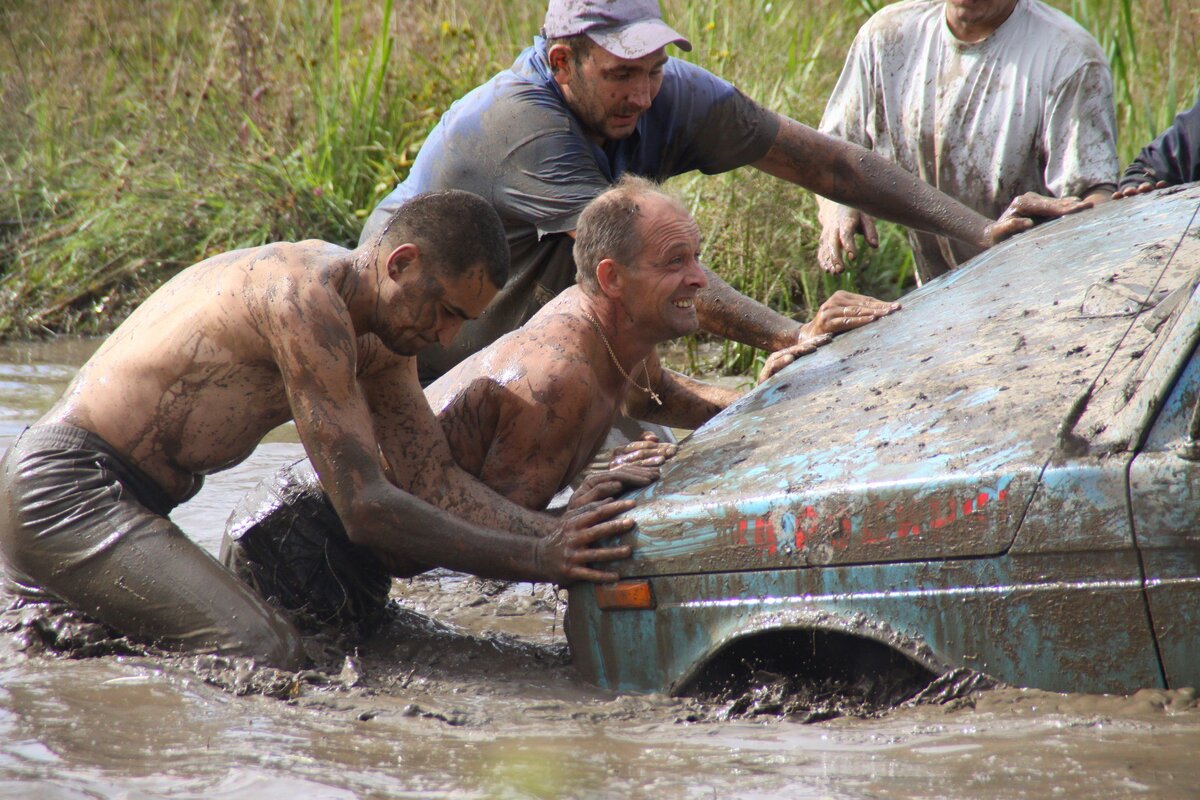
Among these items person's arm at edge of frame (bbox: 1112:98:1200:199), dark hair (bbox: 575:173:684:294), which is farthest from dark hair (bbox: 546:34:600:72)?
person's arm at edge of frame (bbox: 1112:98:1200:199)

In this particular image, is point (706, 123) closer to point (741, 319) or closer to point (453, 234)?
point (741, 319)

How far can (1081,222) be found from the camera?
165 inches

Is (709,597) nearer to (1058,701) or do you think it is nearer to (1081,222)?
(1058,701)

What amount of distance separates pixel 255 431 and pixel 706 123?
7.08 feet

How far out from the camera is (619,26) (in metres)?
4.76

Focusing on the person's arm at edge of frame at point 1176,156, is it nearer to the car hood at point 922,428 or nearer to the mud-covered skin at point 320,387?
the car hood at point 922,428

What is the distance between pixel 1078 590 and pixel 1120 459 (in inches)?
11.0

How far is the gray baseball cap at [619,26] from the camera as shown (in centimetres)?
470

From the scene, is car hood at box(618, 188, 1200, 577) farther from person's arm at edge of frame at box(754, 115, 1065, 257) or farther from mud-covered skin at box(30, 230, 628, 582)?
person's arm at edge of frame at box(754, 115, 1065, 257)

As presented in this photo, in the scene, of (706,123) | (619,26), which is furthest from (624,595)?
(706,123)

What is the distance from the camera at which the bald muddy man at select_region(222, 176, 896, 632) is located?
4109 millimetres

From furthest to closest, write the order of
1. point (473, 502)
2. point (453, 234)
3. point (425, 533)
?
point (473, 502) < point (453, 234) < point (425, 533)

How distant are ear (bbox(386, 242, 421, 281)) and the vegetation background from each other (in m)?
3.70

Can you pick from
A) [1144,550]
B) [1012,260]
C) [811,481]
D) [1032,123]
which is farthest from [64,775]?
[1032,123]
